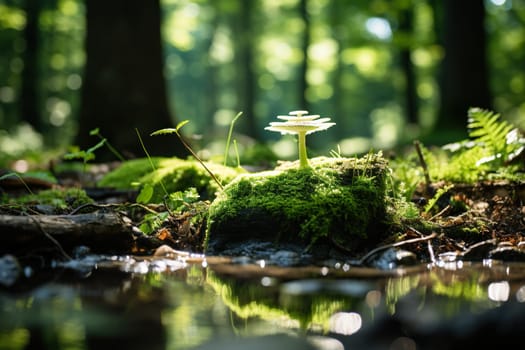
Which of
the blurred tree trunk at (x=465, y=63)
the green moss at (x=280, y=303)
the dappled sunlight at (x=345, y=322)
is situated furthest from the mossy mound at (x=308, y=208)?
the blurred tree trunk at (x=465, y=63)

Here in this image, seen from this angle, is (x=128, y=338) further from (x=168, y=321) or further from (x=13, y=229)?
(x=13, y=229)

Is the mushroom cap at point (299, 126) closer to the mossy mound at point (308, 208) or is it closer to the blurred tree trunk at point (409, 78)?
the mossy mound at point (308, 208)

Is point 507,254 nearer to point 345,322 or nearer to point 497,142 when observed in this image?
point 345,322

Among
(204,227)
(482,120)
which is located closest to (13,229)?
(204,227)

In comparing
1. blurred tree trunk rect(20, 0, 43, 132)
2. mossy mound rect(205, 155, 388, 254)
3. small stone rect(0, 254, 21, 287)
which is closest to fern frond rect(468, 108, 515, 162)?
mossy mound rect(205, 155, 388, 254)

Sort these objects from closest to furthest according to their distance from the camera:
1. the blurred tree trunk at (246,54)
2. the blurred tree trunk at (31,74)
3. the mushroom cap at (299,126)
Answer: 1. the mushroom cap at (299,126)
2. the blurred tree trunk at (31,74)
3. the blurred tree trunk at (246,54)
